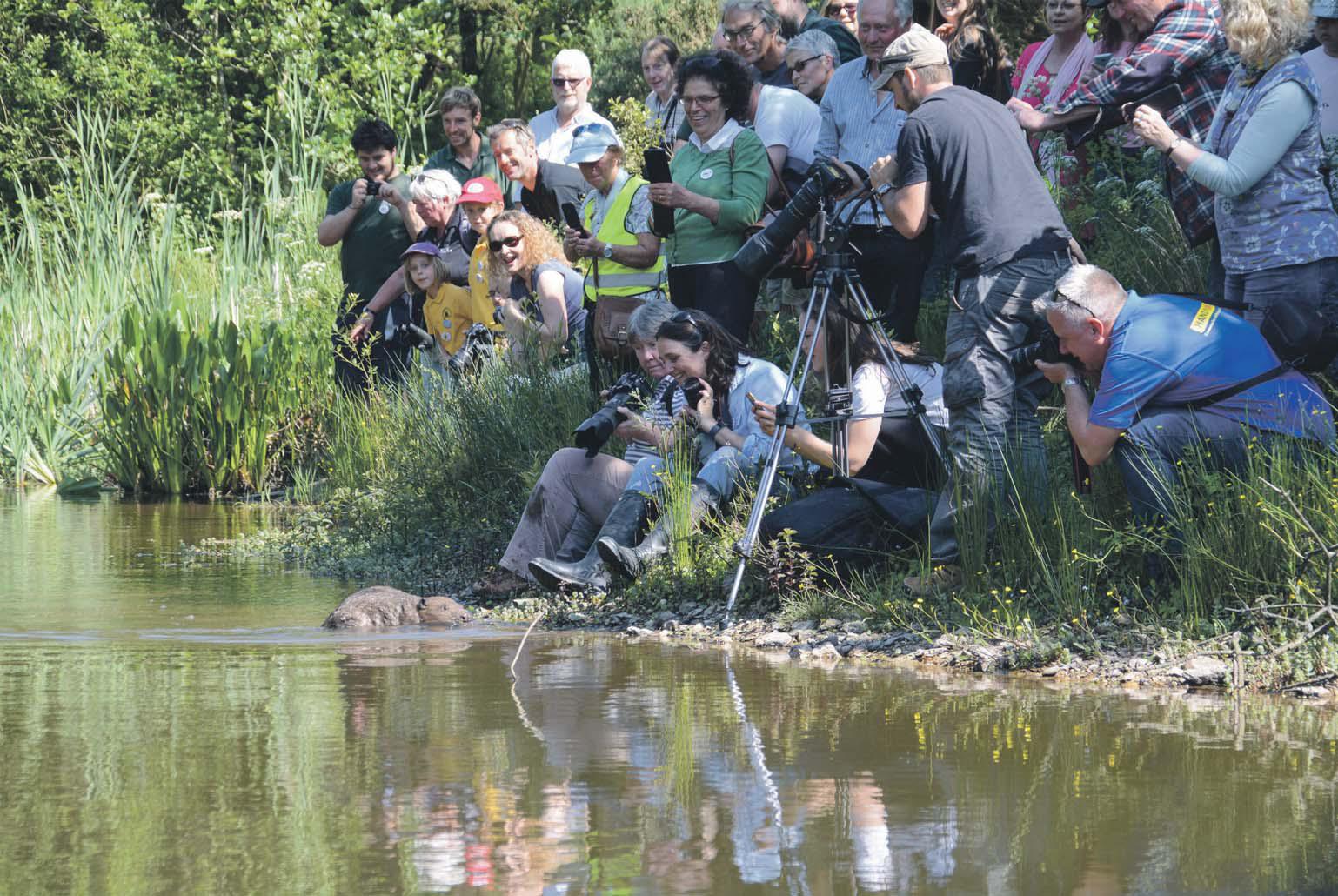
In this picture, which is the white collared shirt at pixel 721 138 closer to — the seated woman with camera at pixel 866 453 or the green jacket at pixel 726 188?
the green jacket at pixel 726 188

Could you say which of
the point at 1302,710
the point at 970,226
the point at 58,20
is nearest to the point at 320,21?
the point at 58,20

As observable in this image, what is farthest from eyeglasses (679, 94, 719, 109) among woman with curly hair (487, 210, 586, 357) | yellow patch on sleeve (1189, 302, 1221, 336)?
yellow patch on sleeve (1189, 302, 1221, 336)

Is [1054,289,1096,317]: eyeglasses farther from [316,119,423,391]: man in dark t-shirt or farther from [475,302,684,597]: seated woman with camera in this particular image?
[316,119,423,391]: man in dark t-shirt

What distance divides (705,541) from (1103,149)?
Answer: 8.21 feet

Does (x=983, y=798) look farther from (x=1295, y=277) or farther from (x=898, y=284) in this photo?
(x=898, y=284)

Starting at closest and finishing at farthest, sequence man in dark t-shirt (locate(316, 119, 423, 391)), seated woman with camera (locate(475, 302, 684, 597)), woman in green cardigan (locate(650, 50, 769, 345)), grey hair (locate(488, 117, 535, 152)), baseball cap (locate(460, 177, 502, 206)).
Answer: seated woman with camera (locate(475, 302, 684, 597)), woman in green cardigan (locate(650, 50, 769, 345)), grey hair (locate(488, 117, 535, 152)), baseball cap (locate(460, 177, 502, 206)), man in dark t-shirt (locate(316, 119, 423, 391))

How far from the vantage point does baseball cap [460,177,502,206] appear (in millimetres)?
10688

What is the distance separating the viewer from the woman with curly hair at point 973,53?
8.63 metres

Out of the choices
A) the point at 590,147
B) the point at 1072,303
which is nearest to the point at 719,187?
the point at 590,147

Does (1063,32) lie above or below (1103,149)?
above

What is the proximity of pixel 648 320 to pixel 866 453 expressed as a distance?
1242 millimetres

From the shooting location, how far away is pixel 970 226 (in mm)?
6719

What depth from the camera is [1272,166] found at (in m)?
6.32

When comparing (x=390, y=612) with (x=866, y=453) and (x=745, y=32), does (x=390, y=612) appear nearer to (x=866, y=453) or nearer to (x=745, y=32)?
(x=866, y=453)
